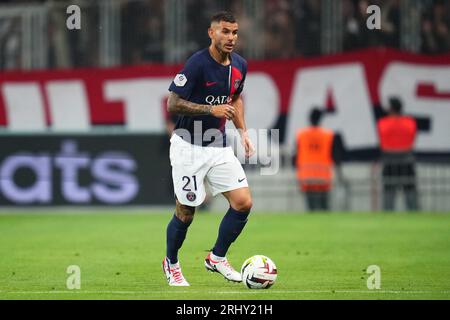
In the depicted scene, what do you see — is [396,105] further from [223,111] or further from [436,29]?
[223,111]

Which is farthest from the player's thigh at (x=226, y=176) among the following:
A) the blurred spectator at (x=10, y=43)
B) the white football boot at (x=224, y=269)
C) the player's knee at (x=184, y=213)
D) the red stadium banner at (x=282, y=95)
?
the blurred spectator at (x=10, y=43)

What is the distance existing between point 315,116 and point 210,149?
1177 centimetres

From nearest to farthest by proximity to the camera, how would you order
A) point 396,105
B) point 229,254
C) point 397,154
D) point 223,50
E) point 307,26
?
1. point 223,50
2. point 229,254
3. point 396,105
4. point 397,154
5. point 307,26

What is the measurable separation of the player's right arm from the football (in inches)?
55.9

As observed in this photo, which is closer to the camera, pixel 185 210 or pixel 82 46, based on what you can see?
pixel 185 210

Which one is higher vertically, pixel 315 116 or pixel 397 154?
pixel 315 116

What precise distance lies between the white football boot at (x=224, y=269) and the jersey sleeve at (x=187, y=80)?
1694 mm

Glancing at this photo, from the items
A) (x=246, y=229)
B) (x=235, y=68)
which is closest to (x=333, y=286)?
(x=235, y=68)

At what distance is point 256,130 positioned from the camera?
23.2m

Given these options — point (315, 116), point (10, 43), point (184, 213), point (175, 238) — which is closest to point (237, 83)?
point (184, 213)

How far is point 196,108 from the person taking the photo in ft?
35.9

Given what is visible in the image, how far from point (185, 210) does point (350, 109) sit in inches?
488

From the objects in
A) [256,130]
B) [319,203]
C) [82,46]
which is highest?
[82,46]
